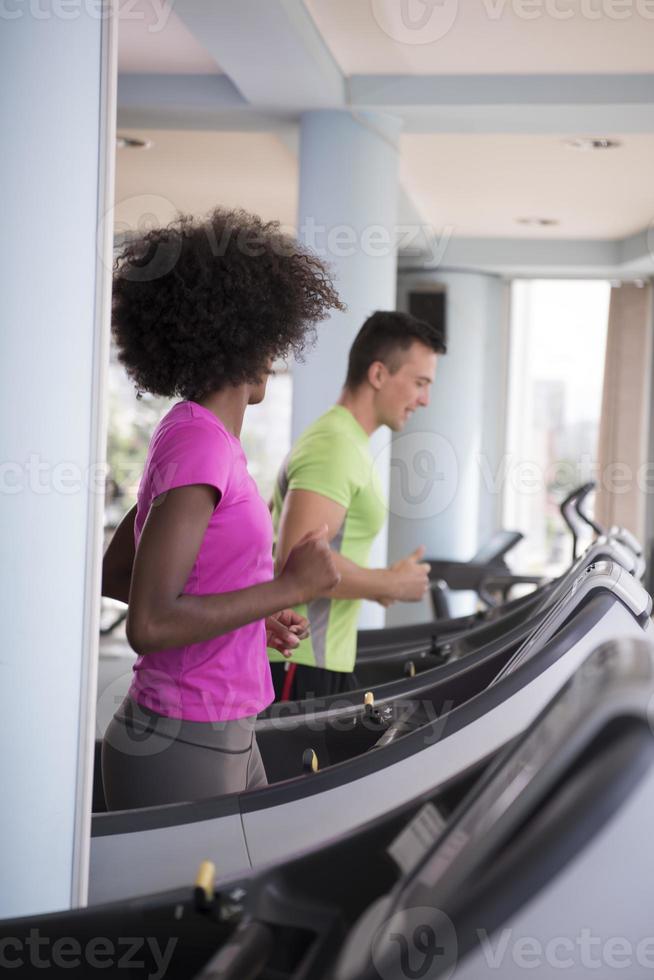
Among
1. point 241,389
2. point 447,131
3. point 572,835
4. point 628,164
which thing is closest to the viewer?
point 572,835

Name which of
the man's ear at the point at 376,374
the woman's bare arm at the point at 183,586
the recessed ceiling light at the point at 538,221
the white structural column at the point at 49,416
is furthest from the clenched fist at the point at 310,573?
the recessed ceiling light at the point at 538,221

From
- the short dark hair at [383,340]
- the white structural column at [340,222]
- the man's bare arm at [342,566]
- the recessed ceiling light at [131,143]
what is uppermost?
the recessed ceiling light at [131,143]

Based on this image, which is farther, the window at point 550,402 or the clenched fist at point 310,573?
the window at point 550,402

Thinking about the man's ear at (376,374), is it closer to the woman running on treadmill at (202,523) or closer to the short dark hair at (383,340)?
the short dark hair at (383,340)

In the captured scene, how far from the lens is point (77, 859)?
42.4 inches

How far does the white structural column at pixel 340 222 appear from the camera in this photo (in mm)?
3668

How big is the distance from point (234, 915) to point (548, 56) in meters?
3.16

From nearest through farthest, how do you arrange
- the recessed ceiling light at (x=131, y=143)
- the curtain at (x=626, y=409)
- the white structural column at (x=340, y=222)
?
the white structural column at (x=340, y=222) → the recessed ceiling light at (x=131, y=143) → the curtain at (x=626, y=409)

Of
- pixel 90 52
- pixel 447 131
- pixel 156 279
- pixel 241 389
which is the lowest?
pixel 241 389

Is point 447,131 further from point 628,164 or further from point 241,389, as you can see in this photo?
point 241,389

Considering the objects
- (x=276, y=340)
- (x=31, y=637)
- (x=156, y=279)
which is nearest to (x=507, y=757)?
(x=31, y=637)

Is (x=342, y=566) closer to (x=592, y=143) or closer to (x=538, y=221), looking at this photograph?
(x=592, y=143)

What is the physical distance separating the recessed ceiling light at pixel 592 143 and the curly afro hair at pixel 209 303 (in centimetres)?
301

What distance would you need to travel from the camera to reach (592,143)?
4.31m
